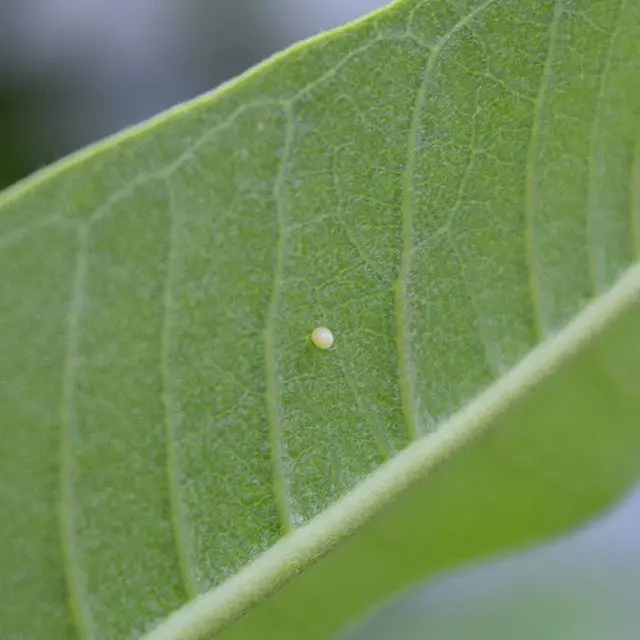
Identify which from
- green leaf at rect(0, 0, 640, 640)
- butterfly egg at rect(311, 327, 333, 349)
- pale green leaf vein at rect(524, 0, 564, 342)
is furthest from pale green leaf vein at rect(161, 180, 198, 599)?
pale green leaf vein at rect(524, 0, 564, 342)

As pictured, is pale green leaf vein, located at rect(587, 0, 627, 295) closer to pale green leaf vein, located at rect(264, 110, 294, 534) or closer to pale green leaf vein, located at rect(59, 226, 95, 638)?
pale green leaf vein, located at rect(264, 110, 294, 534)

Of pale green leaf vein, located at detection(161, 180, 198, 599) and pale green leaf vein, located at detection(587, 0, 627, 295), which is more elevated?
pale green leaf vein, located at detection(587, 0, 627, 295)

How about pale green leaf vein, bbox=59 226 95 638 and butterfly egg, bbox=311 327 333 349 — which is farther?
butterfly egg, bbox=311 327 333 349

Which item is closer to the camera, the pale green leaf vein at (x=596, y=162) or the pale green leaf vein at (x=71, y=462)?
the pale green leaf vein at (x=71, y=462)

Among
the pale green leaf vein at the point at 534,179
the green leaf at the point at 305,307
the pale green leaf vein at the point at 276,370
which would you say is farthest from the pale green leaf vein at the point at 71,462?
the pale green leaf vein at the point at 534,179

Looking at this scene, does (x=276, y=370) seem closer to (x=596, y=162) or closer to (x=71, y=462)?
(x=71, y=462)

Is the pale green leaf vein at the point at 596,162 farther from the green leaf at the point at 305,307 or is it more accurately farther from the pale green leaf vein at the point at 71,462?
the pale green leaf vein at the point at 71,462

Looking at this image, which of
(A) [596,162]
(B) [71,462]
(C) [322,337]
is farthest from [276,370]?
(A) [596,162]
